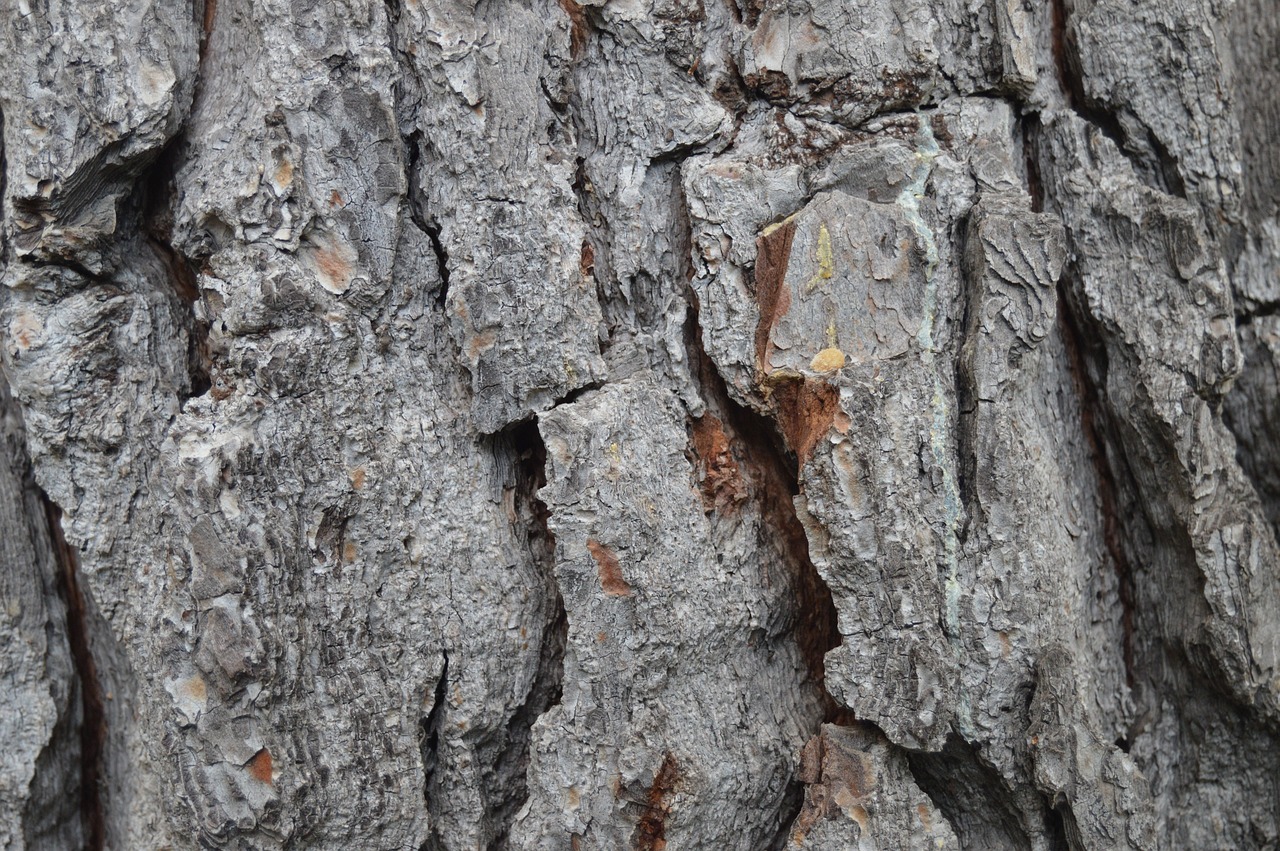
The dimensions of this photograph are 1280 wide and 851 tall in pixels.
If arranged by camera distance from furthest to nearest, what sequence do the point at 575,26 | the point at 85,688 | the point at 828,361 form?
the point at 85,688, the point at 575,26, the point at 828,361

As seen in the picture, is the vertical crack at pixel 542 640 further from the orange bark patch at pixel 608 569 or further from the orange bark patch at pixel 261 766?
the orange bark patch at pixel 261 766

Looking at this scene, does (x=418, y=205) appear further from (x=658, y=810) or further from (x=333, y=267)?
(x=658, y=810)

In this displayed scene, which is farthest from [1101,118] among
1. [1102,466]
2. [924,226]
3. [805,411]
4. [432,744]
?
[432,744]

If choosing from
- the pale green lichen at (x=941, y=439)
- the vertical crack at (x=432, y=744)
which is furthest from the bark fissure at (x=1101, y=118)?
the vertical crack at (x=432, y=744)

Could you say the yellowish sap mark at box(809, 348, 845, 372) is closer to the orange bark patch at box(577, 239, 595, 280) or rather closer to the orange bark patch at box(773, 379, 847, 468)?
the orange bark patch at box(773, 379, 847, 468)

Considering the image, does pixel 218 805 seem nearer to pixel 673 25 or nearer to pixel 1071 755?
pixel 1071 755

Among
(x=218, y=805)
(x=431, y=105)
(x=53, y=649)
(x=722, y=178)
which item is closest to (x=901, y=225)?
(x=722, y=178)
